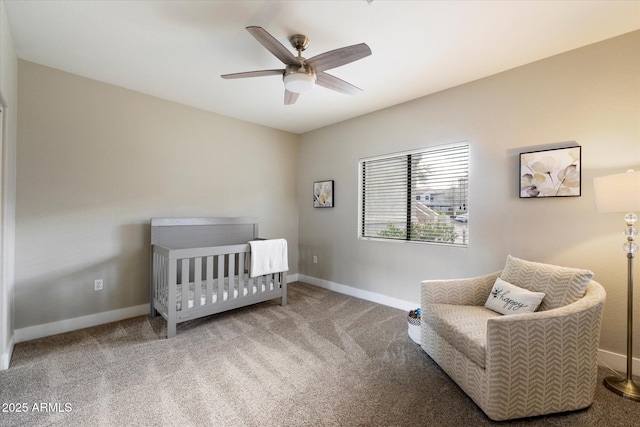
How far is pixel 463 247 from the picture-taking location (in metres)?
2.82

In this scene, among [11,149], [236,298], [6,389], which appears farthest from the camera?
[236,298]

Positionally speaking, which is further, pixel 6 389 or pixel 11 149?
pixel 11 149

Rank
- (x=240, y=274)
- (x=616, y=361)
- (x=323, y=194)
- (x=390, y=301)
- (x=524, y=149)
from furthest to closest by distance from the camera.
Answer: (x=323, y=194) < (x=390, y=301) < (x=240, y=274) < (x=524, y=149) < (x=616, y=361)

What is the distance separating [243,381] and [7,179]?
233cm

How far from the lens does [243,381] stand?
188cm

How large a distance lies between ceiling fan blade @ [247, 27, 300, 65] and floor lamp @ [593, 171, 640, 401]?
2.17 m

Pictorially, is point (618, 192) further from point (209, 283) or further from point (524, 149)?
point (209, 283)

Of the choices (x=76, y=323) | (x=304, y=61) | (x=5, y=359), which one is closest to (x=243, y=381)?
(x=5, y=359)

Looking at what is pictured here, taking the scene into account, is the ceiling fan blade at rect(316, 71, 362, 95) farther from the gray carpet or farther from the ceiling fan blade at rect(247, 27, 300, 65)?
the gray carpet

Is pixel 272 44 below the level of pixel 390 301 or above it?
above

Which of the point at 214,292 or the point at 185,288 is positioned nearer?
the point at 185,288

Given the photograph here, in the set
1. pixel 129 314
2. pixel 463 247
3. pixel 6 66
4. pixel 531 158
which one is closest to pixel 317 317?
pixel 463 247

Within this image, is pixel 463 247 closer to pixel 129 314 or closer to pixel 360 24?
pixel 360 24

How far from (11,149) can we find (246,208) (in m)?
2.32
